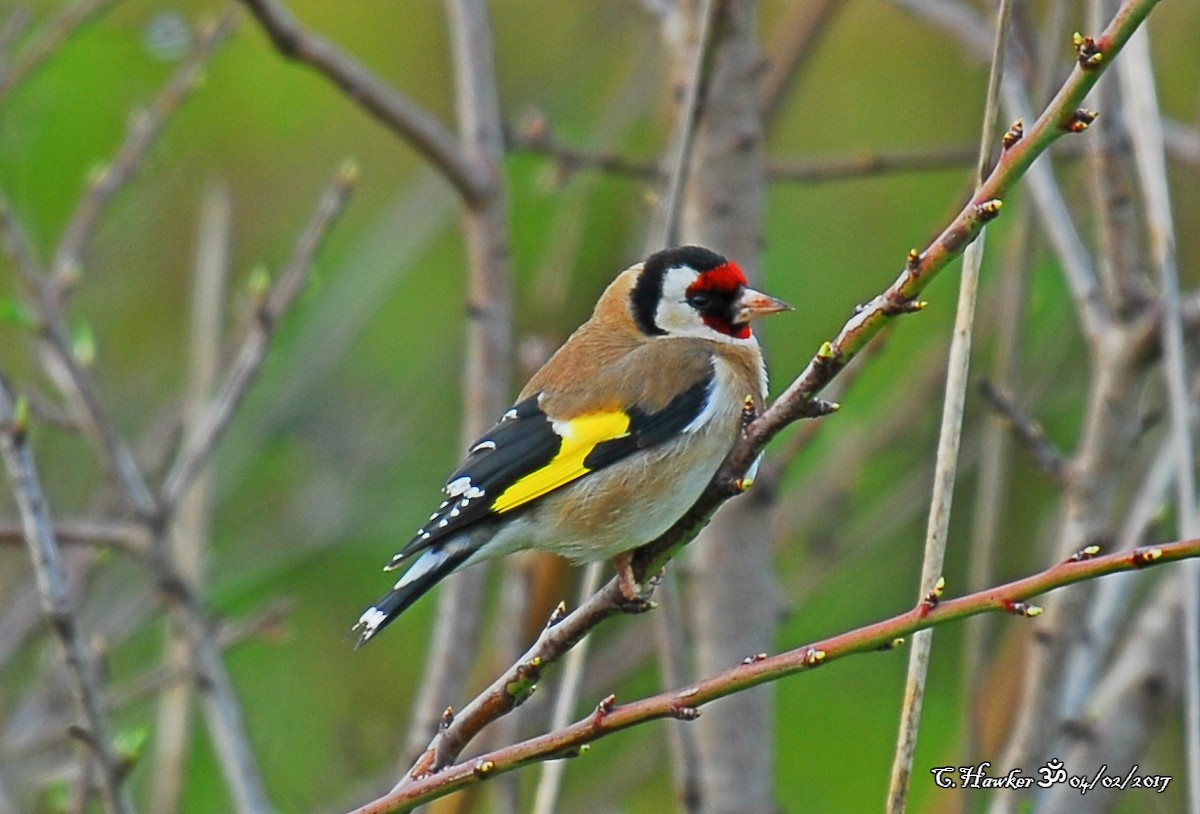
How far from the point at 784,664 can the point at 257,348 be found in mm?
1754

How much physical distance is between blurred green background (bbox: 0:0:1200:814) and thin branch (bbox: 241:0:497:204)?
42 cm

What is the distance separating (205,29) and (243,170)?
291cm

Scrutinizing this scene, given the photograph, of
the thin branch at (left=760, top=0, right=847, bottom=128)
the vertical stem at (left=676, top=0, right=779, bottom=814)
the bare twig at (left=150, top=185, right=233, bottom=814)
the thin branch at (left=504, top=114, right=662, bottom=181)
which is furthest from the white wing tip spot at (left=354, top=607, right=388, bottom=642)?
the thin branch at (left=760, top=0, right=847, bottom=128)

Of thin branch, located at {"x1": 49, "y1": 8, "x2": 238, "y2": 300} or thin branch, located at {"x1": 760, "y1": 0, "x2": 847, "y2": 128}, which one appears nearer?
thin branch, located at {"x1": 49, "y1": 8, "x2": 238, "y2": 300}

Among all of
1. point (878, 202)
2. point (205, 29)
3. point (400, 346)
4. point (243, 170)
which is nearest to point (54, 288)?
point (205, 29)

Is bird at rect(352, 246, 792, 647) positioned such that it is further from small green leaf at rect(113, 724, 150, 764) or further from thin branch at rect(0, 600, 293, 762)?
thin branch at rect(0, 600, 293, 762)

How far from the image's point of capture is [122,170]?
3.61 metres

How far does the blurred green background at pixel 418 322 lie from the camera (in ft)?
14.8

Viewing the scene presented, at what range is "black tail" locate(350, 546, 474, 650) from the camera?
8.01 feet

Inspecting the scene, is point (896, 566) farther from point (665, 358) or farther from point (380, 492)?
point (665, 358)

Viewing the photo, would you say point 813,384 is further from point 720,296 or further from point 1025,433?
point 720,296

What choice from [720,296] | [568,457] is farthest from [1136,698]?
[568,457]

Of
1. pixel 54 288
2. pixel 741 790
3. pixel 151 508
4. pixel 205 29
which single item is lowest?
pixel 741 790

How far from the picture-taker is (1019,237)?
3.28 metres
